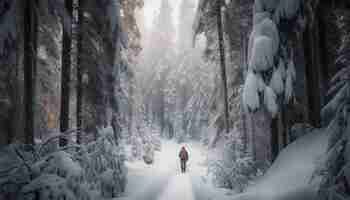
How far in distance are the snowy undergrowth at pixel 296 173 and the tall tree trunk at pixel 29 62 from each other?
24.9 ft

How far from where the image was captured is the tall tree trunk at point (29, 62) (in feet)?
31.1

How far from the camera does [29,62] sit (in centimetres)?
966

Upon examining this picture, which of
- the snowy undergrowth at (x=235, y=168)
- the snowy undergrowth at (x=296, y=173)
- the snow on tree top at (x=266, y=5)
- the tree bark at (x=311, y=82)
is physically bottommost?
the snowy undergrowth at (x=235, y=168)

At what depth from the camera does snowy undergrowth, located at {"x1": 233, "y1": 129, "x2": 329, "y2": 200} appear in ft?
16.9

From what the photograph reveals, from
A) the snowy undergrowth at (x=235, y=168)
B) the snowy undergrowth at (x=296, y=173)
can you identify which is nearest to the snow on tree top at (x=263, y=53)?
the snowy undergrowth at (x=296, y=173)

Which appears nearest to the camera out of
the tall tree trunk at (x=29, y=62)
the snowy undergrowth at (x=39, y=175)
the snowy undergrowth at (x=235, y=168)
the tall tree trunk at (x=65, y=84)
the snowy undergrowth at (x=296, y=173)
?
the snowy undergrowth at (x=296, y=173)

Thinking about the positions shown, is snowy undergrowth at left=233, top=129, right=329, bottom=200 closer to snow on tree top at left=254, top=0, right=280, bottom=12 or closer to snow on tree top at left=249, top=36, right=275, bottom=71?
snow on tree top at left=249, top=36, right=275, bottom=71

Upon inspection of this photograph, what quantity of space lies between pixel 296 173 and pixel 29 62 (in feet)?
29.2

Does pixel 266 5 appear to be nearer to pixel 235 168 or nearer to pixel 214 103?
pixel 235 168

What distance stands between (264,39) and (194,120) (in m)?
42.1

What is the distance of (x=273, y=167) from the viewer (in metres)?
7.17

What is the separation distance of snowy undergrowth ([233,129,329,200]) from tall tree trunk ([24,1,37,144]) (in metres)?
7.58

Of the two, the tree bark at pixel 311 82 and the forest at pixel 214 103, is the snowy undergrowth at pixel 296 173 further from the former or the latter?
the tree bark at pixel 311 82

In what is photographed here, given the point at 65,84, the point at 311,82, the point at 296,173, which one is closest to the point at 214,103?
the point at 311,82
